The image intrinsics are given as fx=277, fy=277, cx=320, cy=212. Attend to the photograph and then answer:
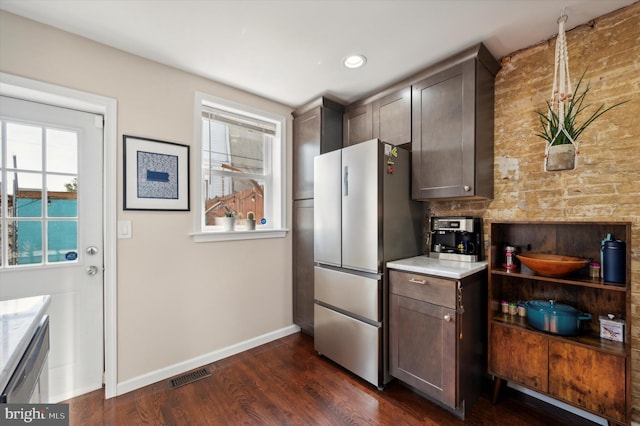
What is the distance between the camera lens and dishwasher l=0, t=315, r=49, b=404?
764mm

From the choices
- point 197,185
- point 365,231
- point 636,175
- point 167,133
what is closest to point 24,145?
point 167,133

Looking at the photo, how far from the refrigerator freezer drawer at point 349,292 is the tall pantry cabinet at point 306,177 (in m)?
0.33

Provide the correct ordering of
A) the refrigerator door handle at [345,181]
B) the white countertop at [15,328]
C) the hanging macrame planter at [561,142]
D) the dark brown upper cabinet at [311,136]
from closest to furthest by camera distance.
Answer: the white countertop at [15,328]
the hanging macrame planter at [561,142]
the refrigerator door handle at [345,181]
the dark brown upper cabinet at [311,136]

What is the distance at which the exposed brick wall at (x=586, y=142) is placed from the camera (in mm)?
1630

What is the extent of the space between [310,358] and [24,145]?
2.66 metres

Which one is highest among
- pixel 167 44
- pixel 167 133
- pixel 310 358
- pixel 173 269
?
pixel 167 44

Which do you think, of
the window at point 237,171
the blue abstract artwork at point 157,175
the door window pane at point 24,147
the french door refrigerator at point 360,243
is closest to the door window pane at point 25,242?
the door window pane at point 24,147

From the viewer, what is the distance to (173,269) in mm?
2262

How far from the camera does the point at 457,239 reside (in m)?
2.19

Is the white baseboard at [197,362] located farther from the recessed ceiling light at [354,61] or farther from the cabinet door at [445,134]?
the recessed ceiling light at [354,61]

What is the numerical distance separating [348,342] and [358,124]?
2.02 metres

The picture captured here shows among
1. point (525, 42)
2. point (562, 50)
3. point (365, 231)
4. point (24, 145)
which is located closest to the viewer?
point (562, 50)

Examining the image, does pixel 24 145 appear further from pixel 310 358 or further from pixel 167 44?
pixel 310 358

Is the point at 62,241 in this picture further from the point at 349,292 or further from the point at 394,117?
the point at 394,117
